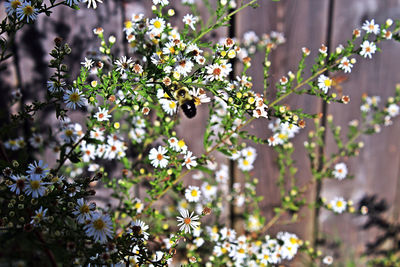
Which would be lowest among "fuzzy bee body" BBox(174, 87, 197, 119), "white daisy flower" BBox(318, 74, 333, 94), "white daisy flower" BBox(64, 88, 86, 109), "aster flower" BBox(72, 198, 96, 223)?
"aster flower" BBox(72, 198, 96, 223)

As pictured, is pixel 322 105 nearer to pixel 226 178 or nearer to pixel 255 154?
pixel 255 154

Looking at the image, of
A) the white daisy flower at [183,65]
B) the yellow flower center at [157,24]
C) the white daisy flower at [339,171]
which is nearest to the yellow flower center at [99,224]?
the white daisy flower at [183,65]

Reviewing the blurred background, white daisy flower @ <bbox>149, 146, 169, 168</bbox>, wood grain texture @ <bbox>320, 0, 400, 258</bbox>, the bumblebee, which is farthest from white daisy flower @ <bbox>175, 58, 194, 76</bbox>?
wood grain texture @ <bbox>320, 0, 400, 258</bbox>

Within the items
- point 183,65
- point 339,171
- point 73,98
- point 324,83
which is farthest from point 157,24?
point 339,171

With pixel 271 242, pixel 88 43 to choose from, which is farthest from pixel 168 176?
pixel 88 43

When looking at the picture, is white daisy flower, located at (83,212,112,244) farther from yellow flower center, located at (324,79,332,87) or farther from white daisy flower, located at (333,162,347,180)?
white daisy flower, located at (333,162,347,180)

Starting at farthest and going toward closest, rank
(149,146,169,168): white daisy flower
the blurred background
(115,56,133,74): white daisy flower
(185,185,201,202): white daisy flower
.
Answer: the blurred background → (185,185,201,202): white daisy flower → (149,146,169,168): white daisy flower → (115,56,133,74): white daisy flower
